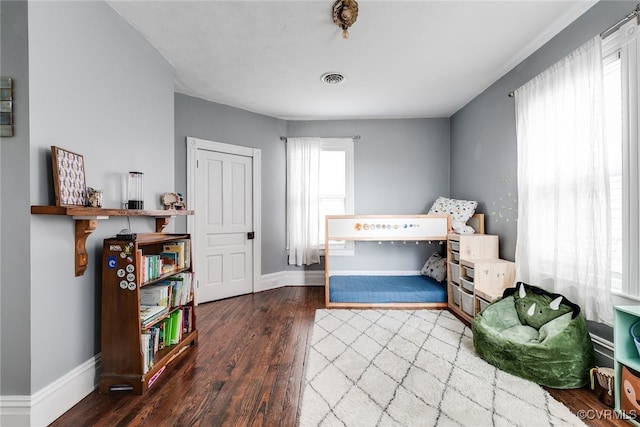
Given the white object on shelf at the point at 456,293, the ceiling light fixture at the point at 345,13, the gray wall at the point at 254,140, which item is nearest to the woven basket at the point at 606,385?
the white object on shelf at the point at 456,293

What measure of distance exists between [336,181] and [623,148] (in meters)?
3.01

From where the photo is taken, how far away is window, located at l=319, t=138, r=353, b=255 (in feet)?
13.6

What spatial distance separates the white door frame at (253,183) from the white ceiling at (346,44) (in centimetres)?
61

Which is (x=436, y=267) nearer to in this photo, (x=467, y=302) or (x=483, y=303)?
(x=467, y=302)

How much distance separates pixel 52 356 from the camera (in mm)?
1500

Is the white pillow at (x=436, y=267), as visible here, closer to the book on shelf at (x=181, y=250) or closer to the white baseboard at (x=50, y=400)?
the book on shelf at (x=181, y=250)

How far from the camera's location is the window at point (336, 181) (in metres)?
4.16

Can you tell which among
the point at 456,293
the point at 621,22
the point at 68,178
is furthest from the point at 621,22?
the point at 68,178

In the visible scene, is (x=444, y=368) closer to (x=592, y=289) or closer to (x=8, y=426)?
(x=592, y=289)

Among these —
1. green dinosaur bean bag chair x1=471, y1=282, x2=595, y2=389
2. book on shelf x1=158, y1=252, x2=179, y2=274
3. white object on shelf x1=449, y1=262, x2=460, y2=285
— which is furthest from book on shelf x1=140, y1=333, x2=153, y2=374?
white object on shelf x1=449, y1=262, x2=460, y2=285

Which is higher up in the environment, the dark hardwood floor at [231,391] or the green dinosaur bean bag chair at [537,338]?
the green dinosaur bean bag chair at [537,338]

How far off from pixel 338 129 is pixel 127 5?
284 cm

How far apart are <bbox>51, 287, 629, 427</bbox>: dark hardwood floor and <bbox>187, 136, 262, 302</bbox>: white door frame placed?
1.17 meters

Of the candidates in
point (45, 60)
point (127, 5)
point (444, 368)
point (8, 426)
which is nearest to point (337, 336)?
point (444, 368)
